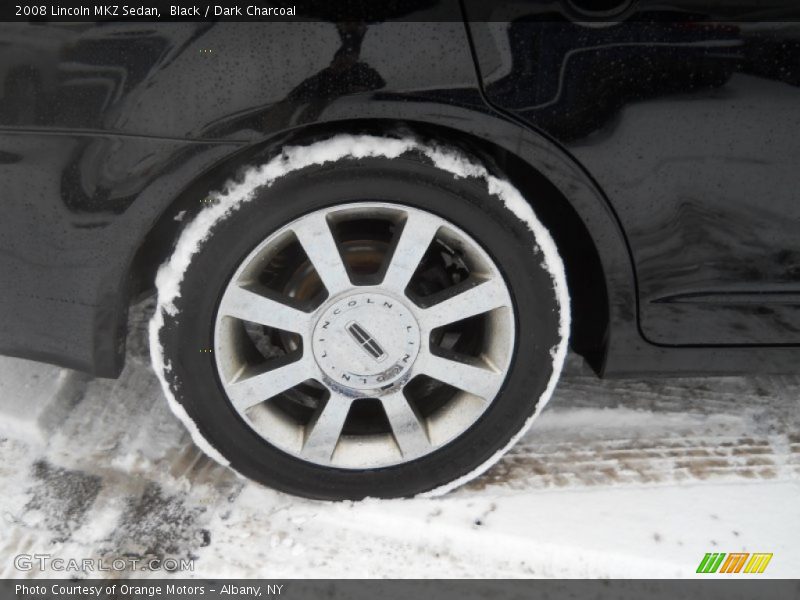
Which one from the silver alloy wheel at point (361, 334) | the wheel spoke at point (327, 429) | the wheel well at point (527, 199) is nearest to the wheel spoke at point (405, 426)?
the silver alloy wheel at point (361, 334)

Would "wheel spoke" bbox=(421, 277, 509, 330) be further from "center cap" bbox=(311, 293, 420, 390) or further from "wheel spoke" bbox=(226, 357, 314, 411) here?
"wheel spoke" bbox=(226, 357, 314, 411)

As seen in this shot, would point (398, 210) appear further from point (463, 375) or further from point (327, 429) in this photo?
point (327, 429)

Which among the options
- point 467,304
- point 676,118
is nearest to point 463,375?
point 467,304

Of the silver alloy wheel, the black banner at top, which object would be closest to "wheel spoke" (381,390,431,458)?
the silver alloy wheel

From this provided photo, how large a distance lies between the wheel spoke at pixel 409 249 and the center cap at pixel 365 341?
5 centimetres

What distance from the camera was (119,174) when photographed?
5.63 feet

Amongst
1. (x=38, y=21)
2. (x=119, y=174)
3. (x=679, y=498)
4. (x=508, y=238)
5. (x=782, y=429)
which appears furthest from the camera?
(x=782, y=429)

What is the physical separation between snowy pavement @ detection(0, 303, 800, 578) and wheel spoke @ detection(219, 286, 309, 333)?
20.9 inches

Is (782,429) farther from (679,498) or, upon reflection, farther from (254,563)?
(254,563)

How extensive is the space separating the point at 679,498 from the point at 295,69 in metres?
1.49

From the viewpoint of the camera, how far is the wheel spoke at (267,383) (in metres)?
1.93

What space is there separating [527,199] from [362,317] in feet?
1.64
